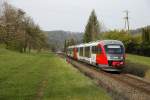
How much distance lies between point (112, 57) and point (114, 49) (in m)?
0.89

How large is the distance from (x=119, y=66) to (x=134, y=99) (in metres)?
18.1

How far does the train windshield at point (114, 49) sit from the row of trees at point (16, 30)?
32442 millimetres

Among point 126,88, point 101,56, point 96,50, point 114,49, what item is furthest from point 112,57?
point 126,88

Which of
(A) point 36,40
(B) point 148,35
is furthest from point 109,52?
(A) point 36,40

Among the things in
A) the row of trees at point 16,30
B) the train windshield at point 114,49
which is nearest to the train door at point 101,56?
the train windshield at point 114,49

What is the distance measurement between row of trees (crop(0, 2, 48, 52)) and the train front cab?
3226cm

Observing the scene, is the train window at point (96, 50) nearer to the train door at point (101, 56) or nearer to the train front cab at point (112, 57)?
the train door at point (101, 56)

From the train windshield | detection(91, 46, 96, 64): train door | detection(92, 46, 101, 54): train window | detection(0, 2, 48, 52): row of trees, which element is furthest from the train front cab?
detection(0, 2, 48, 52): row of trees

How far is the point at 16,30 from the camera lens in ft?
277

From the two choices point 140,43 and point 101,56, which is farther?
point 140,43

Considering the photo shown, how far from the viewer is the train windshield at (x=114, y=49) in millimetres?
33688

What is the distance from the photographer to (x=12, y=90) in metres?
16.4

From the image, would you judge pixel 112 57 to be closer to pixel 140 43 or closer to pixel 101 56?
pixel 101 56

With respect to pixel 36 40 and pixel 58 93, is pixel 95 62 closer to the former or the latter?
pixel 58 93
